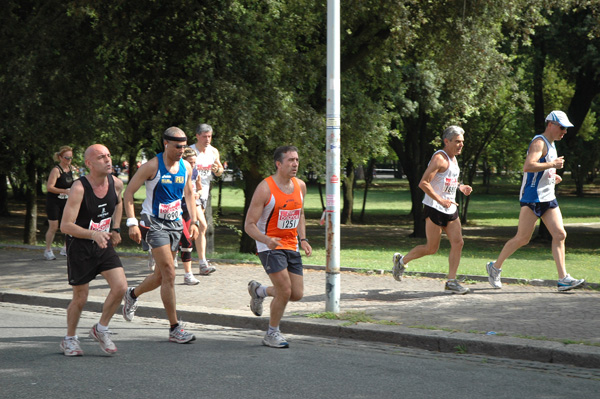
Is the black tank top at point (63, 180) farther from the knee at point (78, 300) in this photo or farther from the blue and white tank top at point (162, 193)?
the knee at point (78, 300)

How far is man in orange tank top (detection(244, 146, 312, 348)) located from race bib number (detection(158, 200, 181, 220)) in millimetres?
801

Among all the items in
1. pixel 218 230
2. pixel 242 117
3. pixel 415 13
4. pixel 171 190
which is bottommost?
pixel 218 230

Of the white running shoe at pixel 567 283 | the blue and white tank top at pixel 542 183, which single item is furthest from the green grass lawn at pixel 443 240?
the blue and white tank top at pixel 542 183

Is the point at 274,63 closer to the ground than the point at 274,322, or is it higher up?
higher up

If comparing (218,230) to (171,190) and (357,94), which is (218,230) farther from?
(171,190)

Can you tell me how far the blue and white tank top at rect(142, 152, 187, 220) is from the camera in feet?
24.0

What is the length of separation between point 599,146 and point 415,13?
3299 centimetres

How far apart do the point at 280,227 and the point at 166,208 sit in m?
1.11

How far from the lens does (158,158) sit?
7.33 metres

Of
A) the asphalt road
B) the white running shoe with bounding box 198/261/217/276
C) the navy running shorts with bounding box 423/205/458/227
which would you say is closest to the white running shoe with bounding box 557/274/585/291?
the navy running shorts with bounding box 423/205/458/227

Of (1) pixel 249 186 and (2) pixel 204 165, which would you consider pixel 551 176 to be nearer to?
Result: (2) pixel 204 165

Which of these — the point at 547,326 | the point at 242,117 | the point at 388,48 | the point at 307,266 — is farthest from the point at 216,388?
the point at 388,48

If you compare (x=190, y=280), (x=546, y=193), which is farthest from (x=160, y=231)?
(x=546, y=193)

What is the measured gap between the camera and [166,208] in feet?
24.0
